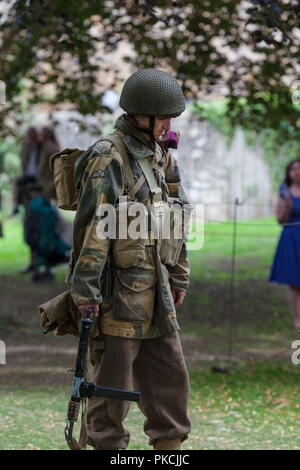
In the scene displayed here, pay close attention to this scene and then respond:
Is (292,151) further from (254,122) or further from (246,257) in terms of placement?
(254,122)

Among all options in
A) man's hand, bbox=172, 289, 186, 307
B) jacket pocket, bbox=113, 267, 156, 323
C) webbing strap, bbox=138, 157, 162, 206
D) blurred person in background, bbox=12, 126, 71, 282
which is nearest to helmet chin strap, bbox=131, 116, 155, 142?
webbing strap, bbox=138, 157, 162, 206

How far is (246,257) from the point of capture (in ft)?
53.2

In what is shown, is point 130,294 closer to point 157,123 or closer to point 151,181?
point 151,181

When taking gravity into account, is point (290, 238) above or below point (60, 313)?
above

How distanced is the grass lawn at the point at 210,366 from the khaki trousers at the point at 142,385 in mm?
1243

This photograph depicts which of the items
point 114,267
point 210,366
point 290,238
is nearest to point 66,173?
point 114,267

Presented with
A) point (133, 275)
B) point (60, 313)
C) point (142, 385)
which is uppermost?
point (133, 275)

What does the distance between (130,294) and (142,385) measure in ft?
1.66

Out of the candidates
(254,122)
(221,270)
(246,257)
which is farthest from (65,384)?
(246,257)

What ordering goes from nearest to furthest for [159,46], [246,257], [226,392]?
[226,392] → [159,46] → [246,257]

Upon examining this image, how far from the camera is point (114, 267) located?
171 inches

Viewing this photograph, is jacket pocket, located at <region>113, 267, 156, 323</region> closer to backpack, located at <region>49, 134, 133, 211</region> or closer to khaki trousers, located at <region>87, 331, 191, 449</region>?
khaki trousers, located at <region>87, 331, 191, 449</region>

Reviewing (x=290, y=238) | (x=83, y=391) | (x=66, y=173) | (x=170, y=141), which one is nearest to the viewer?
(x=83, y=391)
